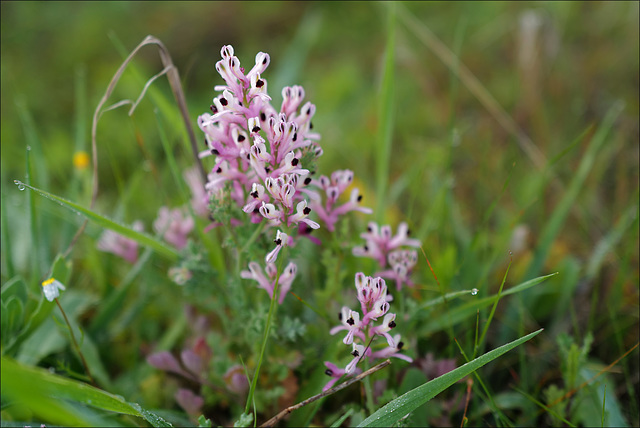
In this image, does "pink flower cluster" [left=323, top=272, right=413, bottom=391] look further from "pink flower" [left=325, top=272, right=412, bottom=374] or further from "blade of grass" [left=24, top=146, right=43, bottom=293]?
"blade of grass" [left=24, top=146, right=43, bottom=293]

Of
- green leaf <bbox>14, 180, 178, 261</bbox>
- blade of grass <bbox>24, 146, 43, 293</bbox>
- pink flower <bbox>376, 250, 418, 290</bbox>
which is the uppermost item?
→ blade of grass <bbox>24, 146, 43, 293</bbox>

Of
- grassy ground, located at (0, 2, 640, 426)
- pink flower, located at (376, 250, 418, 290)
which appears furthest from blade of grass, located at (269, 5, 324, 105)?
pink flower, located at (376, 250, 418, 290)

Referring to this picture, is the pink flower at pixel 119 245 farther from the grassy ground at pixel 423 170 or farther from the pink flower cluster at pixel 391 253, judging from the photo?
the pink flower cluster at pixel 391 253

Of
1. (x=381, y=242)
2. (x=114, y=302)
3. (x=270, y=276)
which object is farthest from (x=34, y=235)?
(x=381, y=242)

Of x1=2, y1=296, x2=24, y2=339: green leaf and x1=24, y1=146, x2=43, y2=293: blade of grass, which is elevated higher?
x1=24, y1=146, x2=43, y2=293: blade of grass

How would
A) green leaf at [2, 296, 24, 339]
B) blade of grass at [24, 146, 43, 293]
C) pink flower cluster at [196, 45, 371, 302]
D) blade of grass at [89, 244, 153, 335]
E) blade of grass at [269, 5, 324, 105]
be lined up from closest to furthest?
pink flower cluster at [196, 45, 371, 302]
green leaf at [2, 296, 24, 339]
blade of grass at [24, 146, 43, 293]
blade of grass at [89, 244, 153, 335]
blade of grass at [269, 5, 324, 105]

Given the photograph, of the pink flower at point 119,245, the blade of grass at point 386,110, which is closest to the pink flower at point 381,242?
the blade of grass at point 386,110
